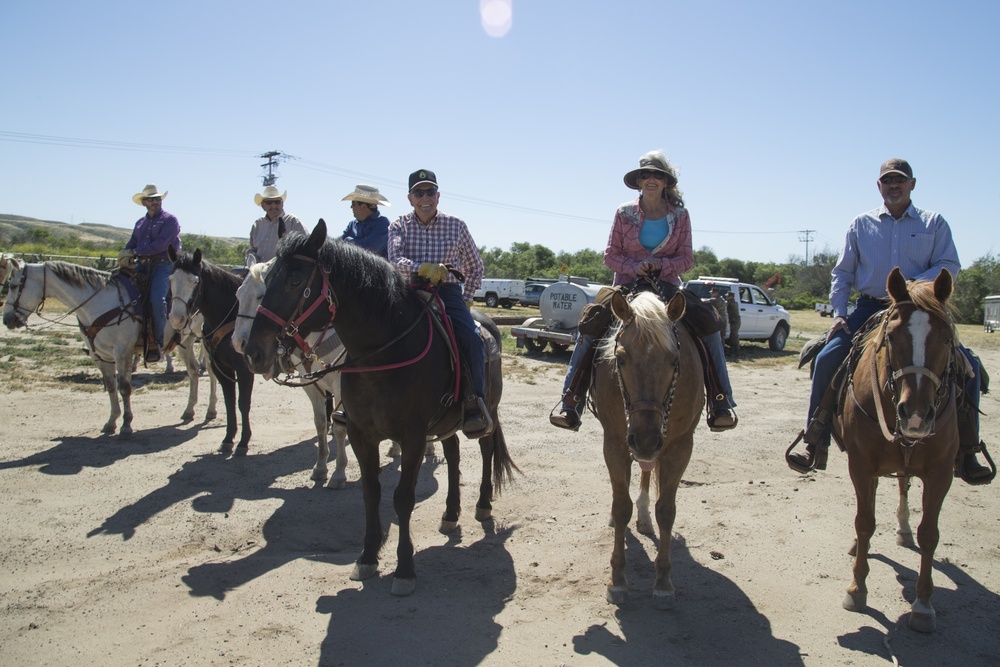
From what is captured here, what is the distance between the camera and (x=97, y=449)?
25.3ft

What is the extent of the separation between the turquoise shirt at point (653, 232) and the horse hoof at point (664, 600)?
8.77 feet

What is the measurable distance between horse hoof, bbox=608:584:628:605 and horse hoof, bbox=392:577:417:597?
4.51 ft

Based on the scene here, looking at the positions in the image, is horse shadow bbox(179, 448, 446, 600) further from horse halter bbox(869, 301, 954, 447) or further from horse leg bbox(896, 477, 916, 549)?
horse leg bbox(896, 477, 916, 549)

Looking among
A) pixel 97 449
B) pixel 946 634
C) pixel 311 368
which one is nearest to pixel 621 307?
pixel 946 634

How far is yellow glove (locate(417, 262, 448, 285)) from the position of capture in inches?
Answer: 204

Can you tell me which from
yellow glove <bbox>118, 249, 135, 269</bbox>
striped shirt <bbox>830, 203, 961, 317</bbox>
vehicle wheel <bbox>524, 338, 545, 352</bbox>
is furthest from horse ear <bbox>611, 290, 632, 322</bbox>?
vehicle wheel <bbox>524, 338, 545, 352</bbox>

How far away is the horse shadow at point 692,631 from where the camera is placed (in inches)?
148

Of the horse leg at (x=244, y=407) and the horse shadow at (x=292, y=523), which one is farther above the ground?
the horse leg at (x=244, y=407)

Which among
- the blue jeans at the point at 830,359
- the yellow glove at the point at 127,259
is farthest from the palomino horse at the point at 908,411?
the yellow glove at the point at 127,259

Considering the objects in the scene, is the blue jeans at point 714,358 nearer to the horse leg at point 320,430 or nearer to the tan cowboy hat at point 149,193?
the horse leg at point 320,430

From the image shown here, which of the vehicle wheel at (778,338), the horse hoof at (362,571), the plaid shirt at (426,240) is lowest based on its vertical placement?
the horse hoof at (362,571)

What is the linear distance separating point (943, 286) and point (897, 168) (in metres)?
1.55

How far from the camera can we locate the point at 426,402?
4.83 meters

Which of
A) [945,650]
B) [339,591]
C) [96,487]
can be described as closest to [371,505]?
[339,591]
